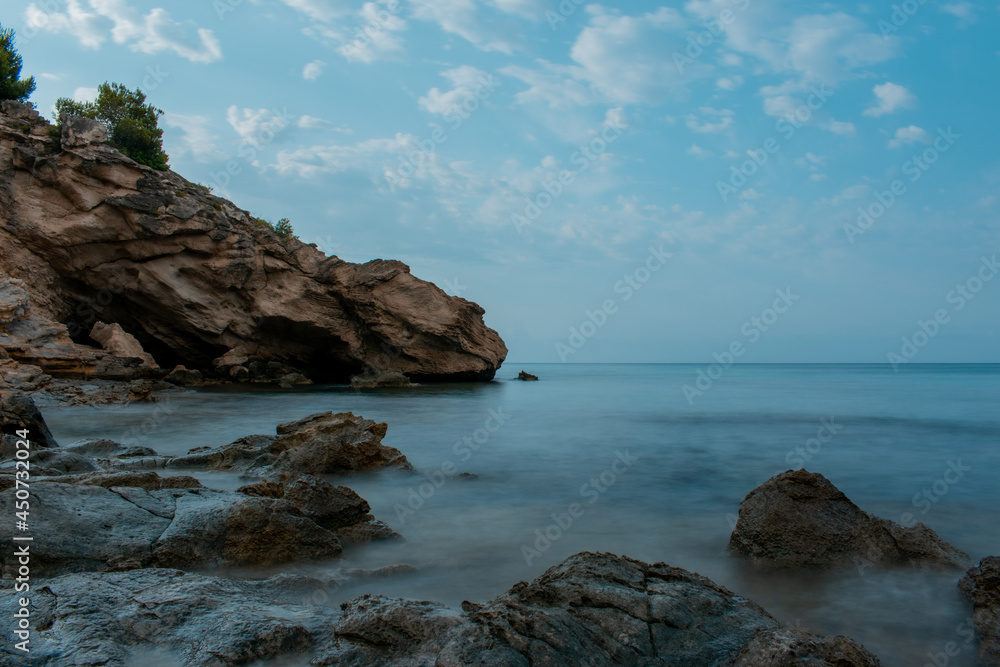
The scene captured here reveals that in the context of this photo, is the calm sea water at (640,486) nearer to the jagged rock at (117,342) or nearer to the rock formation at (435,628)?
the rock formation at (435,628)

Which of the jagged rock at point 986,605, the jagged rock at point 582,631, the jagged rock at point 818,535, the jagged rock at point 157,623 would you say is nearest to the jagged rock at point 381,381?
the jagged rock at point 818,535

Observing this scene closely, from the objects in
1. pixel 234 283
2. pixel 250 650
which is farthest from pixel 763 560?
pixel 234 283

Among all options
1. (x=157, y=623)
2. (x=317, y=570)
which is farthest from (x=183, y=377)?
(x=157, y=623)

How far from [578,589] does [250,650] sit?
1.55 meters

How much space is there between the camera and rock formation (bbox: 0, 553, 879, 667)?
2.39 m

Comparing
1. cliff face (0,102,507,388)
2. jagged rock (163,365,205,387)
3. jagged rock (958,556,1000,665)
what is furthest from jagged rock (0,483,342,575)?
jagged rock (163,365,205,387)

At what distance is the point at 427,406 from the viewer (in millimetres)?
19109

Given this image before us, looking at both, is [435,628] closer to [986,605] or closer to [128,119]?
[986,605]

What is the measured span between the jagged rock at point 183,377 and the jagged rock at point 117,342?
1770 millimetres

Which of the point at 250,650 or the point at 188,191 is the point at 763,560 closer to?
the point at 250,650

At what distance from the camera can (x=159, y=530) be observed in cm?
375

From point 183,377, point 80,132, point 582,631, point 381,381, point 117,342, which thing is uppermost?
point 80,132

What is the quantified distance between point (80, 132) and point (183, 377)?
10.1 meters

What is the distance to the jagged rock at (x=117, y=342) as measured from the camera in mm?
20766
